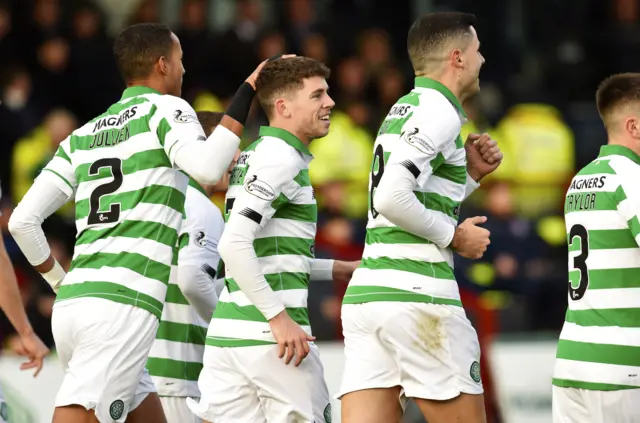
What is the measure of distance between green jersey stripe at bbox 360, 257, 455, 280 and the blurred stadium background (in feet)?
14.7

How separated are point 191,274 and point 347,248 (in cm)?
Result: 467

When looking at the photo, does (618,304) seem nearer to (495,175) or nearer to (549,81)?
(495,175)

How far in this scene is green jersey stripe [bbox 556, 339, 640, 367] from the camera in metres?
6.65

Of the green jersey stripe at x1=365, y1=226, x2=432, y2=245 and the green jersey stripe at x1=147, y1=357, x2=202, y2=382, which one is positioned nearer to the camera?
the green jersey stripe at x1=365, y1=226, x2=432, y2=245

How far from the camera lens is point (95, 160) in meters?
6.88

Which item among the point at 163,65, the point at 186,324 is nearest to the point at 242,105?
the point at 163,65

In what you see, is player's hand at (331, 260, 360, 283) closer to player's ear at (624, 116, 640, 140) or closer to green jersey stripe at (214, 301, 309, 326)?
green jersey stripe at (214, 301, 309, 326)

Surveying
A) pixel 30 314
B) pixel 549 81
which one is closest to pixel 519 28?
pixel 549 81

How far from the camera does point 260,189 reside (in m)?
6.74

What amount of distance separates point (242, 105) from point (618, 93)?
200 centimetres

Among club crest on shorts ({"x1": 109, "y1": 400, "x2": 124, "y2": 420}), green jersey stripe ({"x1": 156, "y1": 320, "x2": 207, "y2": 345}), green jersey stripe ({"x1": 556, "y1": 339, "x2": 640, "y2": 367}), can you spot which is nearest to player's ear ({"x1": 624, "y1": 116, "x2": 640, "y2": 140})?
green jersey stripe ({"x1": 556, "y1": 339, "x2": 640, "y2": 367})

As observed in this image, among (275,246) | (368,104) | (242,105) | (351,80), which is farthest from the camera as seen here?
(368,104)

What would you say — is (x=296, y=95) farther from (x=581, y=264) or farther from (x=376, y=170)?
(x=581, y=264)

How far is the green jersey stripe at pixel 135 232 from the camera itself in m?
6.74
